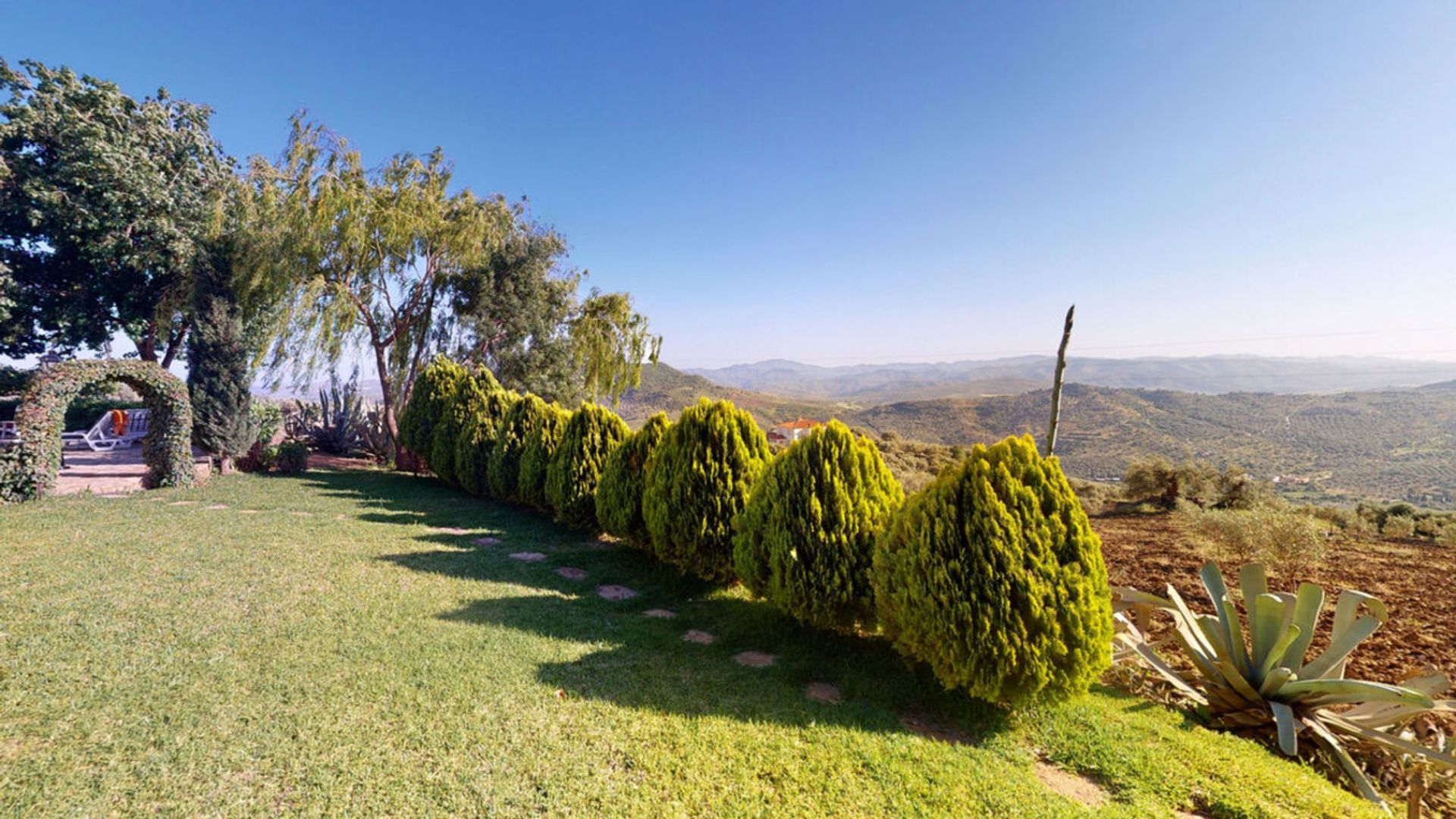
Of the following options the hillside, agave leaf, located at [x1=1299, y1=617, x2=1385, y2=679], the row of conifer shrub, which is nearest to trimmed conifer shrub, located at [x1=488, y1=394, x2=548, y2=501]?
the row of conifer shrub

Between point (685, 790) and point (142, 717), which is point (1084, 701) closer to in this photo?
point (685, 790)

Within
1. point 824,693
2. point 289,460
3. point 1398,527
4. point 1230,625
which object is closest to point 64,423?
point 289,460

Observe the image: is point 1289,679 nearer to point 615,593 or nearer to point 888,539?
point 888,539

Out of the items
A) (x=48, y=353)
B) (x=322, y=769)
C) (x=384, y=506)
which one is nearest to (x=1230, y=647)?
(x=322, y=769)

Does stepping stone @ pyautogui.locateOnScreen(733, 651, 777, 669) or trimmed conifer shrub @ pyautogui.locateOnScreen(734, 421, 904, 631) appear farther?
trimmed conifer shrub @ pyautogui.locateOnScreen(734, 421, 904, 631)

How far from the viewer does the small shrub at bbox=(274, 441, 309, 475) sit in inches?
439

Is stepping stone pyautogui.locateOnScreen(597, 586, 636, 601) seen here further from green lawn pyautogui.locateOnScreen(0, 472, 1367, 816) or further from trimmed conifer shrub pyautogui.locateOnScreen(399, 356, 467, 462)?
trimmed conifer shrub pyautogui.locateOnScreen(399, 356, 467, 462)

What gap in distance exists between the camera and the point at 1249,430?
22.4 m

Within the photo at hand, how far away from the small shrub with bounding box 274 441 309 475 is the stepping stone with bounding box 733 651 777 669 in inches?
469

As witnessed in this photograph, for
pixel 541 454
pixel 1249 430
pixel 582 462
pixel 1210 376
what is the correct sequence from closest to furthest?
pixel 582 462 → pixel 541 454 → pixel 1249 430 → pixel 1210 376

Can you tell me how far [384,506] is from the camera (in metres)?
8.55

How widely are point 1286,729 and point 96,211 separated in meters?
22.1

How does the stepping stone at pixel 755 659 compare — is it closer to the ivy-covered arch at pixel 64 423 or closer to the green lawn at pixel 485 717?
the green lawn at pixel 485 717

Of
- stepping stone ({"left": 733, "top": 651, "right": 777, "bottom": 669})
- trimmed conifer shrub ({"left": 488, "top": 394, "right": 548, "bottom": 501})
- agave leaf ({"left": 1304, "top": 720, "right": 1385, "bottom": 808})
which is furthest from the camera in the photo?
trimmed conifer shrub ({"left": 488, "top": 394, "right": 548, "bottom": 501})
